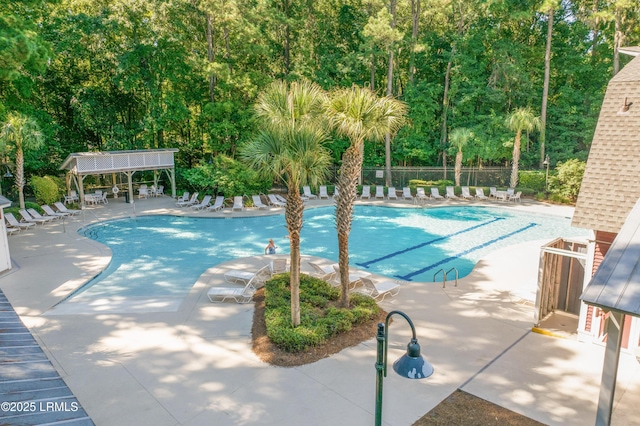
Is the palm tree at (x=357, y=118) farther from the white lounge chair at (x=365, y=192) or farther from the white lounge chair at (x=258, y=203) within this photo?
the white lounge chair at (x=365, y=192)

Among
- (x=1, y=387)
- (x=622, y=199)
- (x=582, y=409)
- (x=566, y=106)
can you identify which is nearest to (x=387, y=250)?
(x=622, y=199)

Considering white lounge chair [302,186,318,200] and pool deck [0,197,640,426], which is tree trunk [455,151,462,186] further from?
pool deck [0,197,640,426]

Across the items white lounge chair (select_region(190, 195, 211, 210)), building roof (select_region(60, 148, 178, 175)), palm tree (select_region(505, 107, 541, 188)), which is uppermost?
palm tree (select_region(505, 107, 541, 188))

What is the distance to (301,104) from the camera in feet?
25.8

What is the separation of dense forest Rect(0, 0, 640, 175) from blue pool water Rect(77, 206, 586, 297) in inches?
236

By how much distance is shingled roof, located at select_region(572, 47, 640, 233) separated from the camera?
7637 millimetres

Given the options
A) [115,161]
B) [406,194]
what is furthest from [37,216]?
[406,194]

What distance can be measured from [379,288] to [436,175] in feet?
60.3

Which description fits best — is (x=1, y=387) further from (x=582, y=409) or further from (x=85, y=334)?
(x=582, y=409)

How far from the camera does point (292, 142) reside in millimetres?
7488

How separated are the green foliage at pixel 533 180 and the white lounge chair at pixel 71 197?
24.2 m

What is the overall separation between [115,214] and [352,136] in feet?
52.2

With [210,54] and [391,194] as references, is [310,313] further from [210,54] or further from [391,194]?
[210,54]

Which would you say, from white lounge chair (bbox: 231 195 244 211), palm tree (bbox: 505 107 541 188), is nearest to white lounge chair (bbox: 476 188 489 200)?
palm tree (bbox: 505 107 541 188)
